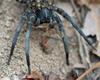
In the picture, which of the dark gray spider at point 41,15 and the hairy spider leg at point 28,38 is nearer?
the hairy spider leg at point 28,38

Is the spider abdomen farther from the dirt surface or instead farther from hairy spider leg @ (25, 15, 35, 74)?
the dirt surface

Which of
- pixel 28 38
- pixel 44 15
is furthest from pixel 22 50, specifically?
pixel 44 15

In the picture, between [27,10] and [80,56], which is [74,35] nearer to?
[80,56]

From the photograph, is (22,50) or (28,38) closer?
(28,38)

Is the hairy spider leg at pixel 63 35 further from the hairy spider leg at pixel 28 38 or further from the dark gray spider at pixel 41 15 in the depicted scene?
the hairy spider leg at pixel 28 38

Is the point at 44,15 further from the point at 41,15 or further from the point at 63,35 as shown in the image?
the point at 63,35

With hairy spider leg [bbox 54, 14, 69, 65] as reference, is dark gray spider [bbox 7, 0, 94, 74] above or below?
above

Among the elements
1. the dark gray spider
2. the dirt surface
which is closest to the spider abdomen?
the dark gray spider

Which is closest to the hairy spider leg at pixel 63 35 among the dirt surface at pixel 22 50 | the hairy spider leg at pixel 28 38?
the dirt surface at pixel 22 50
